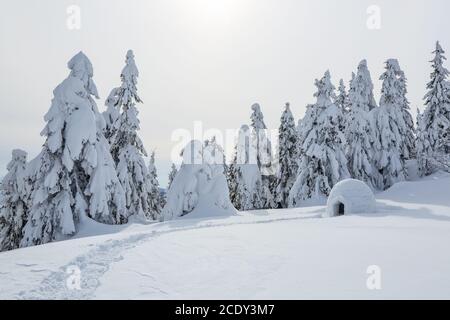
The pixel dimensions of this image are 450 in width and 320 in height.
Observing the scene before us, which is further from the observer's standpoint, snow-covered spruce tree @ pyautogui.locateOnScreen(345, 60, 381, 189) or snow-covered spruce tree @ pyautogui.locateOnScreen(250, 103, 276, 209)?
snow-covered spruce tree @ pyautogui.locateOnScreen(250, 103, 276, 209)

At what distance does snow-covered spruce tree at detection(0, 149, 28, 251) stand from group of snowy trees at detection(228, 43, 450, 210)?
20.5m

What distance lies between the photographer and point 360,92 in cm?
3875

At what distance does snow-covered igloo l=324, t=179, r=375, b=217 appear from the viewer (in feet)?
64.1

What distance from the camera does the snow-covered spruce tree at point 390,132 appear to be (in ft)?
114

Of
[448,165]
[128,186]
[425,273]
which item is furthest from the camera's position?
[448,165]

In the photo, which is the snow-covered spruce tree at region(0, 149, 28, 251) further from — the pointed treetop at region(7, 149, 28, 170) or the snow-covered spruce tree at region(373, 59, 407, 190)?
the snow-covered spruce tree at region(373, 59, 407, 190)

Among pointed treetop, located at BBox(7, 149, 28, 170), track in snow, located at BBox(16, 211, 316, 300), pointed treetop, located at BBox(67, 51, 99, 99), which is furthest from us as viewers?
pointed treetop, located at BBox(7, 149, 28, 170)

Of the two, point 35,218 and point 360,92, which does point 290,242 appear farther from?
point 360,92

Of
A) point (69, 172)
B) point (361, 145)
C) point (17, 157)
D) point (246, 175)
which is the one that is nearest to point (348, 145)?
point (361, 145)

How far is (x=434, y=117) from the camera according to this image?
3416 cm

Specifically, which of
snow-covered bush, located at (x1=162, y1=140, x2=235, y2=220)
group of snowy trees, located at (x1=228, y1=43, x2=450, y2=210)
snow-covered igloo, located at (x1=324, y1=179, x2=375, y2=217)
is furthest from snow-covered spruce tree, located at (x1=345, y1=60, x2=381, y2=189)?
snow-covered bush, located at (x1=162, y1=140, x2=235, y2=220)

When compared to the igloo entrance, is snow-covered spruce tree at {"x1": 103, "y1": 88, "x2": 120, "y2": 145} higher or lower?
higher

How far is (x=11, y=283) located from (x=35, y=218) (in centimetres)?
1332
